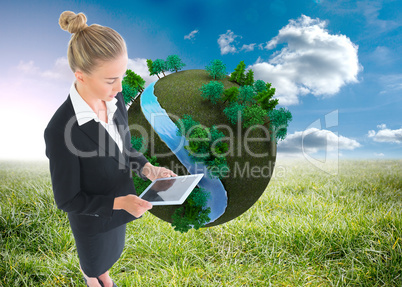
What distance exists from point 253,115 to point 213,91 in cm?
37

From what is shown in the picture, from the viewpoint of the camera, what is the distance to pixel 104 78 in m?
1.82

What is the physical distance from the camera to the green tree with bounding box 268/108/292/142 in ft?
8.76

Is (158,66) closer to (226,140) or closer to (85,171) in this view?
(226,140)

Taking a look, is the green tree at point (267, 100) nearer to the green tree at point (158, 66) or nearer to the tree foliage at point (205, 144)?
the tree foliage at point (205, 144)

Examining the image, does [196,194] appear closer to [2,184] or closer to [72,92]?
[72,92]

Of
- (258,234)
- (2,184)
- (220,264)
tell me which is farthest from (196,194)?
(2,184)

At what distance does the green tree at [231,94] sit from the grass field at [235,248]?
37.0 inches

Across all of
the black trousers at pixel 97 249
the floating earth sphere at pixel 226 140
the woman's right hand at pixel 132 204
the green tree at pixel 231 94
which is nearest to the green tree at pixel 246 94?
the green tree at pixel 231 94

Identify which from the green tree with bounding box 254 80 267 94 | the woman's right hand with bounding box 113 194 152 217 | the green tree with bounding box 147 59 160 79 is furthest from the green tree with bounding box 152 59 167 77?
the woman's right hand with bounding box 113 194 152 217

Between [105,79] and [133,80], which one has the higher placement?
[133,80]

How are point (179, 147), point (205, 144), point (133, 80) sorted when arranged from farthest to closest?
point (133, 80)
point (179, 147)
point (205, 144)

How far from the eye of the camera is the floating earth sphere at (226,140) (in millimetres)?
2510

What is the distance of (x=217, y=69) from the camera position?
2811mm
